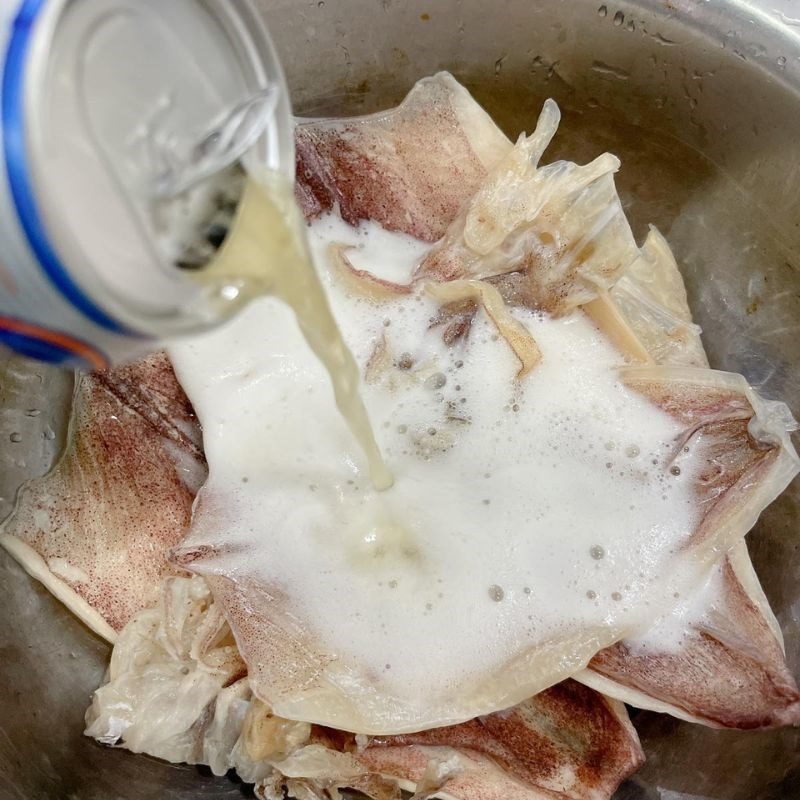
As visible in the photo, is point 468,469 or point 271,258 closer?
point 271,258

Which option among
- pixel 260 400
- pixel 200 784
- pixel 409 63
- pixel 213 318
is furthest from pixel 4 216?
pixel 409 63

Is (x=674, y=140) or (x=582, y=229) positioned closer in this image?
(x=582, y=229)

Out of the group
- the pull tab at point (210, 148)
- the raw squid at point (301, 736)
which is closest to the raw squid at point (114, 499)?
the raw squid at point (301, 736)

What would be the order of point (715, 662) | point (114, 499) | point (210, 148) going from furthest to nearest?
1. point (114, 499)
2. point (715, 662)
3. point (210, 148)

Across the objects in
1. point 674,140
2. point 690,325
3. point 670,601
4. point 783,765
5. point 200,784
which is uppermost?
point 674,140

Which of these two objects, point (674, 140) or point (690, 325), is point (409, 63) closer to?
point (674, 140)

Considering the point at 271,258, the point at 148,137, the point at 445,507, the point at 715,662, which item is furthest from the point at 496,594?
the point at 148,137

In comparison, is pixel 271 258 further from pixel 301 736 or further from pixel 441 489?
pixel 301 736

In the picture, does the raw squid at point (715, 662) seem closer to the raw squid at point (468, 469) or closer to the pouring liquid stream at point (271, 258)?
the raw squid at point (468, 469)
